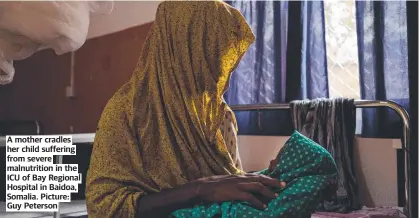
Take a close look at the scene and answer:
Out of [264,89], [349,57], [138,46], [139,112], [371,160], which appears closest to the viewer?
[139,112]

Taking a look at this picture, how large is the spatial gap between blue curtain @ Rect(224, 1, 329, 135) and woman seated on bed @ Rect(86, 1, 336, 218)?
3.70 ft

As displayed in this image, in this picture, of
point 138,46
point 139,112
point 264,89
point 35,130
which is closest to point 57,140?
point 139,112

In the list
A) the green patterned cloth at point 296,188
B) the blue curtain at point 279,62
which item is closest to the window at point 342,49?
the blue curtain at point 279,62

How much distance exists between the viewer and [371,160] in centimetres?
164

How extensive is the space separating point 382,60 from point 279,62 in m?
0.51

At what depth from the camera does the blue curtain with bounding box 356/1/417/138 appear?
1.73 metres

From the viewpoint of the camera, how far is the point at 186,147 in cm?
89

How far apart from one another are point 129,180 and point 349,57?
141cm

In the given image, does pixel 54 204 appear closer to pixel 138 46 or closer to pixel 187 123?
pixel 187 123
